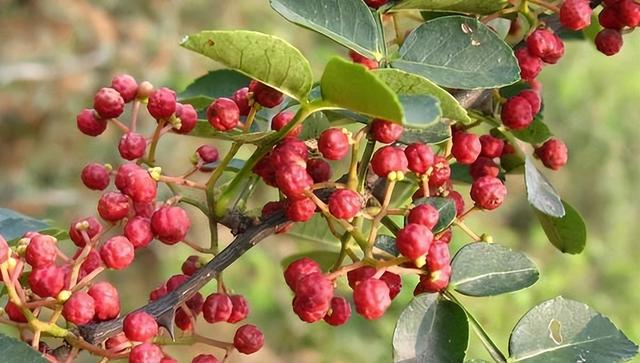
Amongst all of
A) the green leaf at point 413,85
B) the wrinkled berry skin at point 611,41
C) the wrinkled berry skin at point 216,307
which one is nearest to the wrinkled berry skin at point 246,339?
the wrinkled berry skin at point 216,307

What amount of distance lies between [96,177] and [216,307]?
157mm

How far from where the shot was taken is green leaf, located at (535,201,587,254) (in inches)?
27.9

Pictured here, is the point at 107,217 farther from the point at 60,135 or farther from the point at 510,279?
the point at 60,135

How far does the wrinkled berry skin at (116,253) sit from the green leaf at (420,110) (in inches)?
8.8

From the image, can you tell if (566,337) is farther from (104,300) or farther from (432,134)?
(104,300)

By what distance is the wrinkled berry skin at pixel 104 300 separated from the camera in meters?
0.55

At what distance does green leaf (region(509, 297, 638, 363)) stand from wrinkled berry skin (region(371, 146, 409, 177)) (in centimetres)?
14

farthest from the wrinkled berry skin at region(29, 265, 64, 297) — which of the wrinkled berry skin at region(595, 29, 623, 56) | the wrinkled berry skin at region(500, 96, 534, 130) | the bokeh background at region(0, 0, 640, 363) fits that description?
the bokeh background at region(0, 0, 640, 363)

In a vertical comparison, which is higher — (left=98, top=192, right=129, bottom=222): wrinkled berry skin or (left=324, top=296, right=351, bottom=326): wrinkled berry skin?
(left=98, top=192, right=129, bottom=222): wrinkled berry skin

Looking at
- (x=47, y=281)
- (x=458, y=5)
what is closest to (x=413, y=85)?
(x=458, y=5)

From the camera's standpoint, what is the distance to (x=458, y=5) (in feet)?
1.96

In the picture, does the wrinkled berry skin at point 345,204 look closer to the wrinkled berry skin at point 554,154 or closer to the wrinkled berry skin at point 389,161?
the wrinkled berry skin at point 389,161

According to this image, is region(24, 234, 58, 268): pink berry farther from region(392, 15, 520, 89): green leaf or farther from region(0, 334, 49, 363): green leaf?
region(392, 15, 520, 89): green leaf

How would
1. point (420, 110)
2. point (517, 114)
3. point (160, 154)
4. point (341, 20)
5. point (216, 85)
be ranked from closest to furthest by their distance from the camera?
point (420, 110), point (341, 20), point (517, 114), point (216, 85), point (160, 154)
